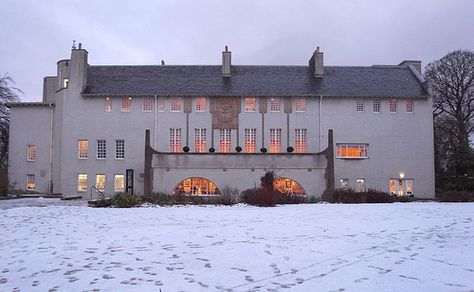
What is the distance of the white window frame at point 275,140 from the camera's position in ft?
117

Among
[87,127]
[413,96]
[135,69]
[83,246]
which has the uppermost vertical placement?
[135,69]

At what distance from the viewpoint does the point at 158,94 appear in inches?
1399

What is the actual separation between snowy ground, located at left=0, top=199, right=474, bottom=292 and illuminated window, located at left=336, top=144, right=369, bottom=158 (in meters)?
23.7

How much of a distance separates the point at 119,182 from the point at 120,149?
2.84m

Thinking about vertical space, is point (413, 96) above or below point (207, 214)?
above

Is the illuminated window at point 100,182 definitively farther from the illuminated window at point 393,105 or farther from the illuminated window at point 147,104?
the illuminated window at point 393,105

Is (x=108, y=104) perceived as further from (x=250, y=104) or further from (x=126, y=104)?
(x=250, y=104)

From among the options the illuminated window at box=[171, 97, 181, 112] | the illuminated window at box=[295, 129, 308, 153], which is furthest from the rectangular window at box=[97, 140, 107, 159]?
the illuminated window at box=[295, 129, 308, 153]

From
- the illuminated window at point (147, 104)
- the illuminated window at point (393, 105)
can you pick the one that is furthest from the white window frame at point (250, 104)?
the illuminated window at point (393, 105)

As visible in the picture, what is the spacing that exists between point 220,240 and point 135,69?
32985 mm

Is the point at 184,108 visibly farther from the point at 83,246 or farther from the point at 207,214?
the point at 83,246

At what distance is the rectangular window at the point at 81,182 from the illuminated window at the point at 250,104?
49.8ft

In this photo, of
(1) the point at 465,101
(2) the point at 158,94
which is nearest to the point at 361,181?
(1) the point at 465,101

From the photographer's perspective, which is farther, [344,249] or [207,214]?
[207,214]
